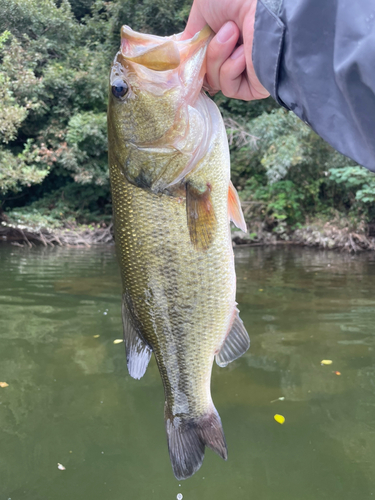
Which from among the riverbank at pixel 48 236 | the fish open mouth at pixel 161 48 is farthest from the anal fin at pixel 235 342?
the riverbank at pixel 48 236

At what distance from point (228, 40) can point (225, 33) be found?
2cm

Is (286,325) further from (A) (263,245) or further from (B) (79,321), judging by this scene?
(A) (263,245)

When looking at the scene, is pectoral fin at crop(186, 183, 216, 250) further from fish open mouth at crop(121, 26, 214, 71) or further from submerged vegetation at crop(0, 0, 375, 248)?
submerged vegetation at crop(0, 0, 375, 248)

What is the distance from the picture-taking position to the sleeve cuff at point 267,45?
1041 mm

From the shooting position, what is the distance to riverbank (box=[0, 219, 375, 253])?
39.9 ft

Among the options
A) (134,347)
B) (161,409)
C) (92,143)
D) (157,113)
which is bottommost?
(92,143)

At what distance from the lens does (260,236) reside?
44.6ft

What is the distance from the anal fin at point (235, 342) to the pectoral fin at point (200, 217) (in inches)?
14.6

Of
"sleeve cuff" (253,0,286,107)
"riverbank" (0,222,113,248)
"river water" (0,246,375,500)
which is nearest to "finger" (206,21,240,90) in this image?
"sleeve cuff" (253,0,286,107)

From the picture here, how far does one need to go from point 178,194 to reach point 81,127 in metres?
14.4

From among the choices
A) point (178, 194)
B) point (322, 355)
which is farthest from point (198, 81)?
point (322, 355)

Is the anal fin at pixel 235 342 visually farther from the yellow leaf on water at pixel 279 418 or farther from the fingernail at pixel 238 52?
the yellow leaf on water at pixel 279 418

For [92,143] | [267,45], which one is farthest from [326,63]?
[92,143]

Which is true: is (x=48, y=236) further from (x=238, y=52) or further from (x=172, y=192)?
(x=238, y=52)
